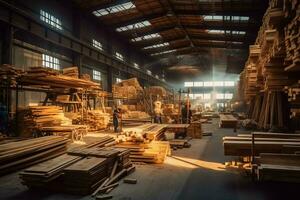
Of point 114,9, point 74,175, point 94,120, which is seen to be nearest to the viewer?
point 74,175

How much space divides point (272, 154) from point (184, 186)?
2.23 metres

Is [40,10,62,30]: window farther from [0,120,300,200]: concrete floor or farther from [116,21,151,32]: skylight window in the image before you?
[0,120,300,200]: concrete floor

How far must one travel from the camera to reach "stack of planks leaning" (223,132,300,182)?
5.25 meters

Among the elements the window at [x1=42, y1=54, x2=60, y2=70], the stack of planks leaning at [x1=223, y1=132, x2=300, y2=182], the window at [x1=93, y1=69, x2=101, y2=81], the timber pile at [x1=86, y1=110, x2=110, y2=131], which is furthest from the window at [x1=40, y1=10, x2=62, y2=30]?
the stack of planks leaning at [x1=223, y1=132, x2=300, y2=182]

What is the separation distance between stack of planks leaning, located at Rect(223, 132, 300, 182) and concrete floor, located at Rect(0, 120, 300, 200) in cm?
49

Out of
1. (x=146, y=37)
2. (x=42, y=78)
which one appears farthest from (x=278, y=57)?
(x=146, y=37)

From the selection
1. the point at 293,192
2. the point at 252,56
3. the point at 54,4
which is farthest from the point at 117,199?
the point at 54,4

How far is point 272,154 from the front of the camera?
627 cm

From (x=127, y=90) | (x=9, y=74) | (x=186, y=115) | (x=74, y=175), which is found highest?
(x=127, y=90)

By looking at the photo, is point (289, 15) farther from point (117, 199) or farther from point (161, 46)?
point (161, 46)

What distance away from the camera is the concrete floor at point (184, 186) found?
5.64 metres

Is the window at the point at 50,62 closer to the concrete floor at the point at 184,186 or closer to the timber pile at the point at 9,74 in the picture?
the timber pile at the point at 9,74

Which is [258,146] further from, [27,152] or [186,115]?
[186,115]

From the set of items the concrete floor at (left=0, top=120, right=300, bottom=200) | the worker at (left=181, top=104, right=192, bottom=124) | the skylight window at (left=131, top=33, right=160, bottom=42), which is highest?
the skylight window at (left=131, top=33, right=160, bottom=42)
